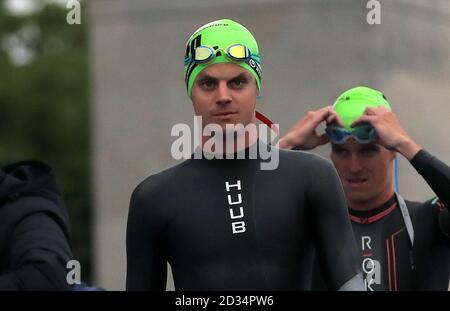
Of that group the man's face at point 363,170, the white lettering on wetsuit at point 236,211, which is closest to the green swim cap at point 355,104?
the man's face at point 363,170

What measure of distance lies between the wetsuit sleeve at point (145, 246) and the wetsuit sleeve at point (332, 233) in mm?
615

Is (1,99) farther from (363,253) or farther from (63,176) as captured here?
(363,253)

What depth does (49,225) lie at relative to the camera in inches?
204

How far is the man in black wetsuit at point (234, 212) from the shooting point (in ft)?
14.7

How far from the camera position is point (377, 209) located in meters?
5.78

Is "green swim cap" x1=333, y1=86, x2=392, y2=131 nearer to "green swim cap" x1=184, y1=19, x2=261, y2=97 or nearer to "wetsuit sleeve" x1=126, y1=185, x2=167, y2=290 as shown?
"green swim cap" x1=184, y1=19, x2=261, y2=97

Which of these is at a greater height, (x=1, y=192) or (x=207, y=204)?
(x=1, y=192)

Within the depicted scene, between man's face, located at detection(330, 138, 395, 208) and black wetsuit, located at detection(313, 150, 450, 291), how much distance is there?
8 centimetres

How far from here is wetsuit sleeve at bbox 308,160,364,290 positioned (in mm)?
4355

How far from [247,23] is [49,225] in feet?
20.1

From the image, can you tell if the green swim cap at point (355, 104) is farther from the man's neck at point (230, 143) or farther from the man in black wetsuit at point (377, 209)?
the man's neck at point (230, 143)

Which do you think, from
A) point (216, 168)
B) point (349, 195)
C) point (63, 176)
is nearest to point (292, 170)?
point (216, 168)

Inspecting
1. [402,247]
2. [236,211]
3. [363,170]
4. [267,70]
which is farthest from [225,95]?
[267,70]

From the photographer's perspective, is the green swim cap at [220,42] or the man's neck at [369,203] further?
the man's neck at [369,203]
